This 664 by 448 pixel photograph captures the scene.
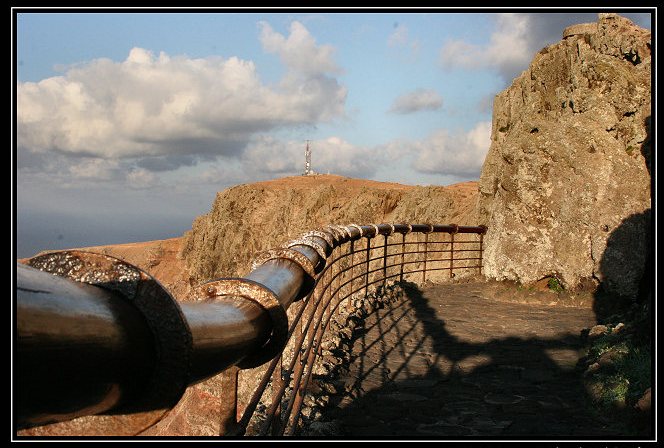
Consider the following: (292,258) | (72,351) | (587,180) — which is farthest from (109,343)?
(587,180)

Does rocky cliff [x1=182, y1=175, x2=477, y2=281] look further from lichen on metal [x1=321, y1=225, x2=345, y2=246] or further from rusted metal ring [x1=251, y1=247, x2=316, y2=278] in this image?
rusted metal ring [x1=251, y1=247, x2=316, y2=278]

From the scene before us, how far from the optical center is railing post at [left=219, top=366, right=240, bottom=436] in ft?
5.37

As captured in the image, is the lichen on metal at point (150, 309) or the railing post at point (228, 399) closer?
the lichen on metal at point (150, 309)

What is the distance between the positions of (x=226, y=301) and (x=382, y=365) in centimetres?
453

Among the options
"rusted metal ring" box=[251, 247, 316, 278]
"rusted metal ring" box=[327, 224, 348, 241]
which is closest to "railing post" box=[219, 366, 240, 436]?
"rusted metal ring" box=[251, 247, 316, 278]

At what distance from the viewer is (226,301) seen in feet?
5.01

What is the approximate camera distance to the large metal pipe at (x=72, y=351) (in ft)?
2.34

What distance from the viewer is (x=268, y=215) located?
41375 mm

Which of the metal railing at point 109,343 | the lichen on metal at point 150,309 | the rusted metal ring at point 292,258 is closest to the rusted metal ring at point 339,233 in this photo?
the rusted metal ring at point 292,258

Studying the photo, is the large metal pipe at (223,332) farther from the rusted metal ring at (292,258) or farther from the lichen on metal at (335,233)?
the lichen on metal at (335,233)

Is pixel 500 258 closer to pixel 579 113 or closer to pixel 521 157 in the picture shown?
pixel 521 157

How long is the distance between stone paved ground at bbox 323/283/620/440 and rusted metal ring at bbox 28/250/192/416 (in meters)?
3.34

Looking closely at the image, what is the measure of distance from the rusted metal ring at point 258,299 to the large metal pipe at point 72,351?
67cm

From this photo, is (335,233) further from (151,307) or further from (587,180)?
(587,180)
